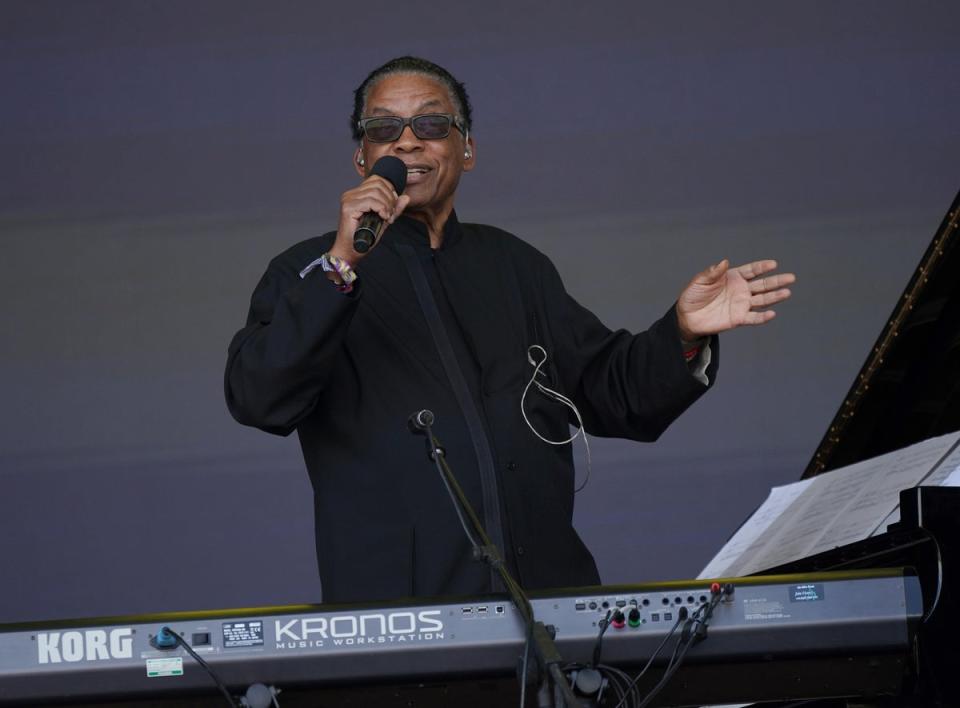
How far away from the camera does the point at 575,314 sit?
256cm

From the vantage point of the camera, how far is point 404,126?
2451 millimetres

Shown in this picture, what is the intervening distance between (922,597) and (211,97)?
3507 millimetres

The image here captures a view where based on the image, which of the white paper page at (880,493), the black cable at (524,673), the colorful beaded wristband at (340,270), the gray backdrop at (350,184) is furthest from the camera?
the gray backdrop at (350,184)

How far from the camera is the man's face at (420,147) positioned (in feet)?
8.04

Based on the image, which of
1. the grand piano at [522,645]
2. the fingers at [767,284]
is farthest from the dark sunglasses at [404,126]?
the grand piano at [522,645]

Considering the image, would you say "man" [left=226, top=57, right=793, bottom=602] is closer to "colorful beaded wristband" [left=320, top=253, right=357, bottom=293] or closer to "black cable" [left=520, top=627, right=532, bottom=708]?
"colorful beaded wristband" [left=320, top=253, right=357, bottom=293]

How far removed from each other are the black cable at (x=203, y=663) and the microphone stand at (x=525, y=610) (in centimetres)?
34

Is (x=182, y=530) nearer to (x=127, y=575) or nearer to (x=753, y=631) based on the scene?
(x=127, y=575)

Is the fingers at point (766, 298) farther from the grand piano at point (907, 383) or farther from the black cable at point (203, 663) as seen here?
the black cable at point (203, 663)

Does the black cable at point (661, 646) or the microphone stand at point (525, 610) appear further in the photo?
the black cable at point (661, 646)

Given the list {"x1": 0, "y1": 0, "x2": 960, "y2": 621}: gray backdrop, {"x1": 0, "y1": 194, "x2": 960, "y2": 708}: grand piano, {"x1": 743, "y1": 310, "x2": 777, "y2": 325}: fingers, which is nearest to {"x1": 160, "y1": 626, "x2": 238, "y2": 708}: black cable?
{"x1": 0, "y1": 194, "x2": 960, "y2": 708}: grand piano

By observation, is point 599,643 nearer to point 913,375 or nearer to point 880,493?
point 880,493

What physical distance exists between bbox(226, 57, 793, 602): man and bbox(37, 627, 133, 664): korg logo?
0.44 m

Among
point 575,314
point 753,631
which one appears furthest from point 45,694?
point 575,314
